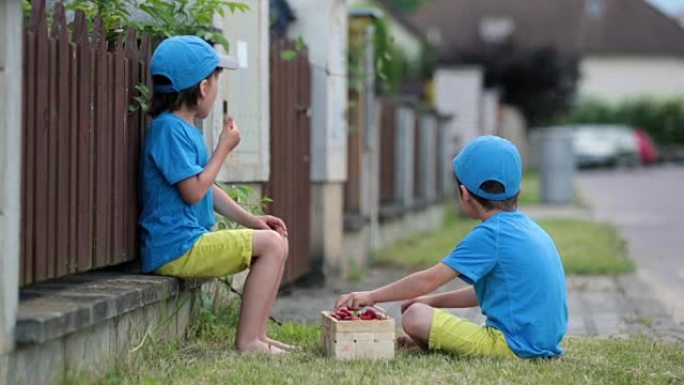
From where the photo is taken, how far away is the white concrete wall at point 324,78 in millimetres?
10320

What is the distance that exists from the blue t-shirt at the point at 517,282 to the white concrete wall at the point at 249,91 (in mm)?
2063

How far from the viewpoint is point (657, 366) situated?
5.94m

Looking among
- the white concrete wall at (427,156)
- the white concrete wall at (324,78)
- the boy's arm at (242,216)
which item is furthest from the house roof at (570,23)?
the boy's arm at (242,216)

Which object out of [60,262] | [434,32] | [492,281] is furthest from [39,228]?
[434,32]

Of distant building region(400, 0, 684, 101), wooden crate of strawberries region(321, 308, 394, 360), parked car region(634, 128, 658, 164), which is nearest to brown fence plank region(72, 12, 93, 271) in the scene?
wooden crate of strawberries region(321, 308, 394, 360)

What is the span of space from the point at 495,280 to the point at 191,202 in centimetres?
137

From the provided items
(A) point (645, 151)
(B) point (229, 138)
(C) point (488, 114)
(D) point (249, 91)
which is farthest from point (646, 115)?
(B) point (229, 138)

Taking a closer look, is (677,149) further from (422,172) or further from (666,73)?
(422,172)

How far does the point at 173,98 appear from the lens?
6.21 metres

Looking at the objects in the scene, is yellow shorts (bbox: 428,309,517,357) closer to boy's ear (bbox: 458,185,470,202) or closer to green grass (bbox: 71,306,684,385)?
green grass (bbox: 71,306,684,385)

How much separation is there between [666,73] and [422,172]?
2058 inches

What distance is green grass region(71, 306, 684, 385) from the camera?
5.30m

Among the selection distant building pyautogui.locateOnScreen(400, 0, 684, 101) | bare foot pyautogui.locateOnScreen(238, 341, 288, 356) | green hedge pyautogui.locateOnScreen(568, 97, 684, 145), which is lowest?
bare foot pyautogui.locateOnScreen(238, 341, 288, 356)

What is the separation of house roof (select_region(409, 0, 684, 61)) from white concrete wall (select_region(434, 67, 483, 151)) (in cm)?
3925
